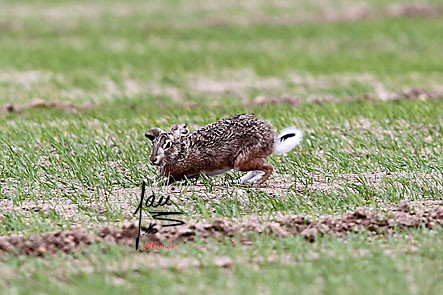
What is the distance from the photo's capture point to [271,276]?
5.99m

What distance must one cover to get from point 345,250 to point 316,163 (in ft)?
9.89

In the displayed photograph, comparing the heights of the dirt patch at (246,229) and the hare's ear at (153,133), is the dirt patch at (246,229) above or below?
below

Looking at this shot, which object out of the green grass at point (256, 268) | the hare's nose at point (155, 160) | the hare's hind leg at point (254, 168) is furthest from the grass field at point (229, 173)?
the hare's nose at point (155, 160)

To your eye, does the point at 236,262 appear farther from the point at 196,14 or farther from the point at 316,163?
the point at 196,14

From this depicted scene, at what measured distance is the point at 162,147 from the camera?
8258 mm

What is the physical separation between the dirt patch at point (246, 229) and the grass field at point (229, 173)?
0.02 metres

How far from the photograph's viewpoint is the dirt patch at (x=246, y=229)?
6727 mm

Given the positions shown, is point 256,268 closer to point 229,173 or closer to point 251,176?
point 251,176

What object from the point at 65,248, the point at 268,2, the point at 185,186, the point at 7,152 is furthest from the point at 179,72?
the point at 268,2

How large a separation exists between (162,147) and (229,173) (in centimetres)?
116

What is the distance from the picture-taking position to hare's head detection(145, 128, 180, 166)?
324 inches
